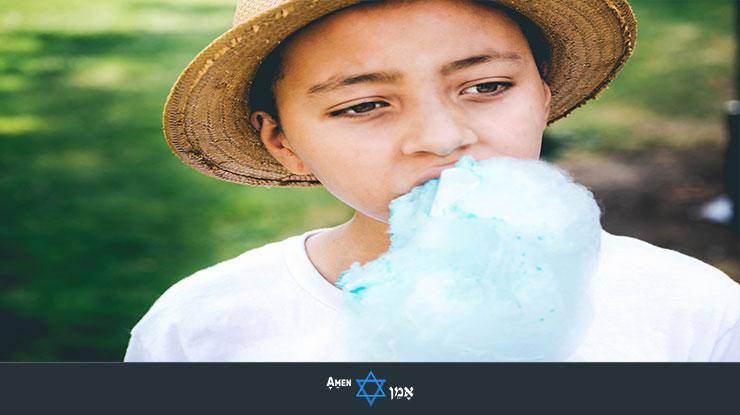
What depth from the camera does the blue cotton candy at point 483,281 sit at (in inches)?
47.1

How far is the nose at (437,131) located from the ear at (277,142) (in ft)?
1.54

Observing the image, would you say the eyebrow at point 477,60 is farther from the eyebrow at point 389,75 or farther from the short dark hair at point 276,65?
the short dark hair at point 276,65

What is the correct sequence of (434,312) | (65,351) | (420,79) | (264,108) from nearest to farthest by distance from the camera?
(434,312)
(420,79)
(264,108)
(65,351)

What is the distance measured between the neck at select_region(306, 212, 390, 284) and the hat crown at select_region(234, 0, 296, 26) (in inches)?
23.0

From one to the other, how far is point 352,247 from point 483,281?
65cm

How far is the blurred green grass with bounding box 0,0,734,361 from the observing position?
13.0ft

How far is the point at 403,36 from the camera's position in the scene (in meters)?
1.36
